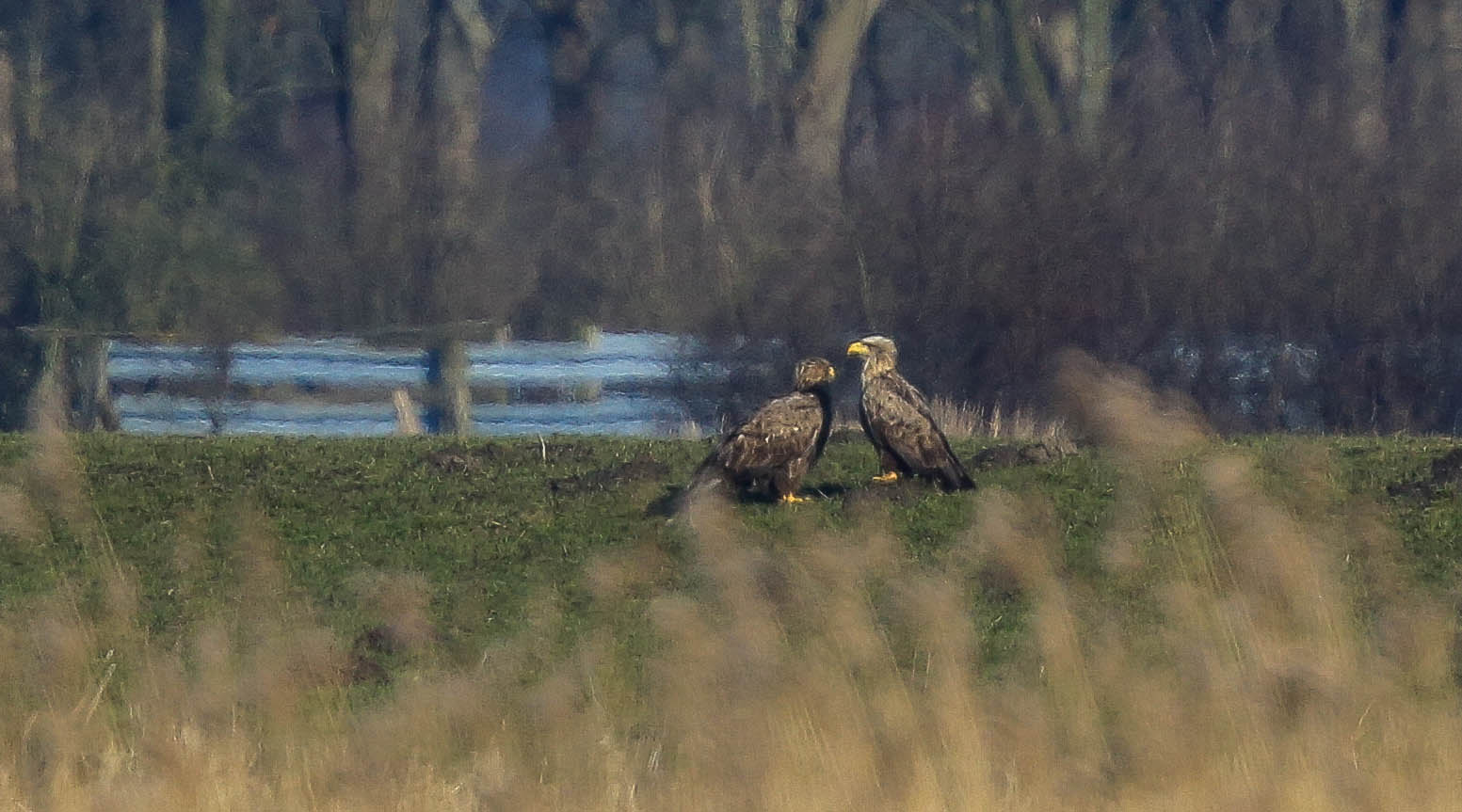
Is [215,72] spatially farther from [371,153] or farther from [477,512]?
[477,512]

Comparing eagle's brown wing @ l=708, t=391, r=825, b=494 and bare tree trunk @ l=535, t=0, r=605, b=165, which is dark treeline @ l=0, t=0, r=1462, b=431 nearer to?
bare tree trunk @ l=535, t=0, r=605, b=165

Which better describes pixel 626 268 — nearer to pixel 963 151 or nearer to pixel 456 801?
pixel 963 151

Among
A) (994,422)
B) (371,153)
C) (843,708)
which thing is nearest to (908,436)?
(843,708)

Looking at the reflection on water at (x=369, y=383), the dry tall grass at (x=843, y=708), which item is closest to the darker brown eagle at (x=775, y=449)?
the dry tall grass at (x=843, y=708)

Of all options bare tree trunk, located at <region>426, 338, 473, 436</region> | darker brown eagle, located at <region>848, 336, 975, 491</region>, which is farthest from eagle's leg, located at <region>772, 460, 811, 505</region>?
bare tree trunk, located at <region>426, 338, 473, 436</region>

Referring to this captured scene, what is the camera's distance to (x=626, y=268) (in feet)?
106

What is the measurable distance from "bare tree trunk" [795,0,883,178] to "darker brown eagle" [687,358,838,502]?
48.0ft

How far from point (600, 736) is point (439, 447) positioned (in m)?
6.49

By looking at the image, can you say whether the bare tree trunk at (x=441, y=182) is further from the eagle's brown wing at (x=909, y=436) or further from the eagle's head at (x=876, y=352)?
the eagle's brown wing at (x=909, y=436)

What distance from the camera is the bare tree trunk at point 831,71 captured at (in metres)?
27.3

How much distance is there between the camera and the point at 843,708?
7.59 meters

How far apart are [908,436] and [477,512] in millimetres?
2332

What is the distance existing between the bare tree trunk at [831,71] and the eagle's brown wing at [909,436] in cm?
1444

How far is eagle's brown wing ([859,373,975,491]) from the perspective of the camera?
40.0 ft
